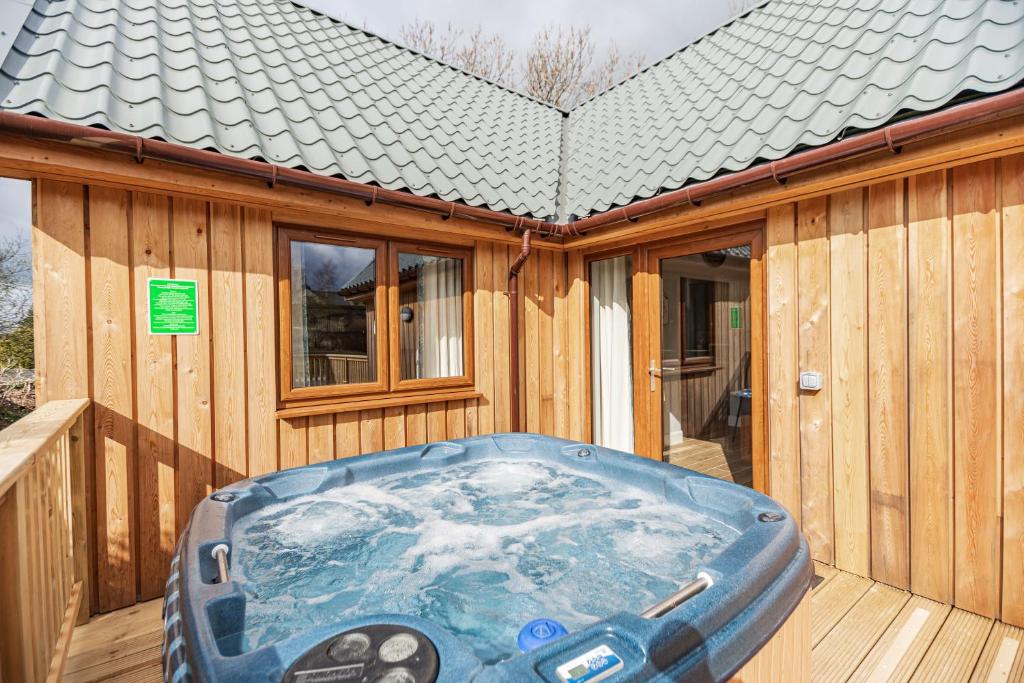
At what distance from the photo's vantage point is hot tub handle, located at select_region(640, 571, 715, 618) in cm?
118

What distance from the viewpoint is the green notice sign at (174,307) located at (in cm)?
239

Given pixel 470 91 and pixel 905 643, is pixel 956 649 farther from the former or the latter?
pixel 470 91

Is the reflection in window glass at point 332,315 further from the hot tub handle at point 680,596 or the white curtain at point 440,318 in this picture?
the hot tub handle at point 680,596

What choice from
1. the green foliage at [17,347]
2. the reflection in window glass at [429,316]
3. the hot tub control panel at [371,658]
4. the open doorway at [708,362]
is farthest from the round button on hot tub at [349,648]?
the green foliage at [17,347]

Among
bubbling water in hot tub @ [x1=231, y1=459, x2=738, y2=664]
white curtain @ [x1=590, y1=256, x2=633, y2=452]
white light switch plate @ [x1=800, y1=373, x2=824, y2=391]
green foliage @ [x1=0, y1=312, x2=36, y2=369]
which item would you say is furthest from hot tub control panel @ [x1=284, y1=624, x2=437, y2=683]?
green foliage @ [x1=0, y1=312, x2=36, y2=369]

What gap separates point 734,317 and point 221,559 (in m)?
3.03

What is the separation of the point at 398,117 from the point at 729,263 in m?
2.66

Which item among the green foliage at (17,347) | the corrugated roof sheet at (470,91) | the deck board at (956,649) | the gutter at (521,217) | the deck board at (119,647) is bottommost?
the deck board at (119,647)

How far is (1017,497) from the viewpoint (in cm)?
203

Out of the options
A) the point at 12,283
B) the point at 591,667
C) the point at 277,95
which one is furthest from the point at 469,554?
the point at 12,283

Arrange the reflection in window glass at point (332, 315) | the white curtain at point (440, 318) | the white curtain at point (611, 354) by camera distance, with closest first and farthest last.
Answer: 1. the reflection in window glass at point (332, 315)
2. the white curtain at point (440, 318)
3. the white curtain at point (611, 354)

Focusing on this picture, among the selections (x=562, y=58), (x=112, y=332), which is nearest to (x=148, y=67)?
(x=112, y=332)

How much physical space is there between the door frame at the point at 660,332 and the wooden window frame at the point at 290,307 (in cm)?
186

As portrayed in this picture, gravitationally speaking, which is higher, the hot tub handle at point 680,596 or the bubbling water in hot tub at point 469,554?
the hot tub handle at point 680,596
